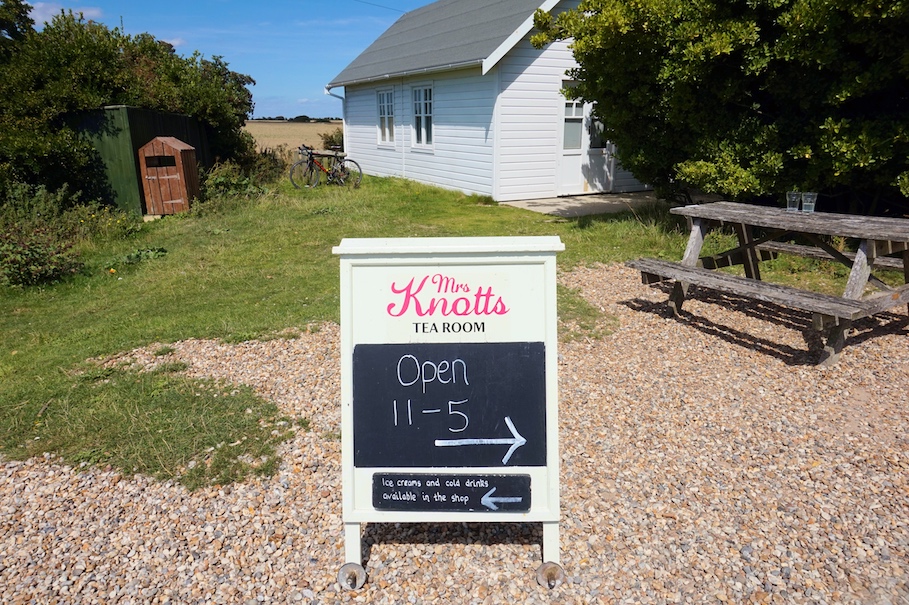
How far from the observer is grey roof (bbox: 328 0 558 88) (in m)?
12.5

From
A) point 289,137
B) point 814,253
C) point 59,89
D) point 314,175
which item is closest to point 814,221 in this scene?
point 814,253

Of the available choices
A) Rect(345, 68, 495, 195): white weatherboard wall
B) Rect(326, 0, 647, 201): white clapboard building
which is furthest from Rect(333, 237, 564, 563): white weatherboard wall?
Rect(345, 68, 495, 195): white weatherboard wall

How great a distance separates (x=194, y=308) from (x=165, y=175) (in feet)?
19.8

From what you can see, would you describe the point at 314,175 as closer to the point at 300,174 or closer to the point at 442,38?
the point at 300,174

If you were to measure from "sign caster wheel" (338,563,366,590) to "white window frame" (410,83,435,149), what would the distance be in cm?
1299

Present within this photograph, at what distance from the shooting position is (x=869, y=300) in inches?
175

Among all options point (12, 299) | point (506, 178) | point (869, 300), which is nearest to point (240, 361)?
point (12, 299)

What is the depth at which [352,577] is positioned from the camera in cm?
249

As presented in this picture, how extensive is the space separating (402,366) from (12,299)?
5815 mm

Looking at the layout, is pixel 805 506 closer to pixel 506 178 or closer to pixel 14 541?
pixel 14 541

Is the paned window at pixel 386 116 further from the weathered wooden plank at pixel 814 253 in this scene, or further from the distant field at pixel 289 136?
the weathered wooden plank at pixel 814 253

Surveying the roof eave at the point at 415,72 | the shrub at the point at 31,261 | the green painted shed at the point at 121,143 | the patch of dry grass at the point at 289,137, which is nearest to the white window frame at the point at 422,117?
the roof eave at the point at 415,72

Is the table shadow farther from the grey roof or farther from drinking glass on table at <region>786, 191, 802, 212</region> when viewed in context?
the grey roof

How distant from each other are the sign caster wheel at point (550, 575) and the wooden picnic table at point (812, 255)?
2978 millimetres
